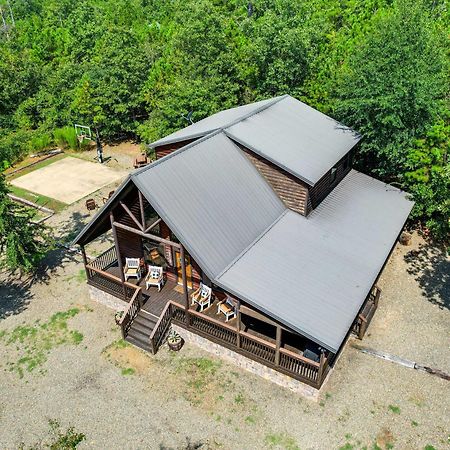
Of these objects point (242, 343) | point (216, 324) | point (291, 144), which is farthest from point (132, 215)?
point (291, 144)

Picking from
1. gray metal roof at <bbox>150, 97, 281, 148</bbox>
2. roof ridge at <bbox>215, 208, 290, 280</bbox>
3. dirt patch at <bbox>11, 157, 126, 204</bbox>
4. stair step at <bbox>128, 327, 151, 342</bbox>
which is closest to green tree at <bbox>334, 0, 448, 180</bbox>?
gray metal roof at <bbox>150, 97, 281, 148</bbox>

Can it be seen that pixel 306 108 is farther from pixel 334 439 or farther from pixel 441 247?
pixel 334 439

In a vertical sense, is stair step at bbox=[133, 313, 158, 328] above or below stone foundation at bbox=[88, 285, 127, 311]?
above

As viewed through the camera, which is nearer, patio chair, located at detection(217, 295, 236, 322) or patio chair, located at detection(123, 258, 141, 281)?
patio chair, located at detection(217, 295, 236, 322)

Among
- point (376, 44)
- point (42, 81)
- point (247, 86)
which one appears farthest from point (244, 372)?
point (42, 81)

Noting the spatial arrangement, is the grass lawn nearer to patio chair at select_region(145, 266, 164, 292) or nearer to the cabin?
the cabin

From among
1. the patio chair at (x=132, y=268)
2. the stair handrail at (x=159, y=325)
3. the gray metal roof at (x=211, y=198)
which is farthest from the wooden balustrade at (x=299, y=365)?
the patio chair at (x=132, y=268)
